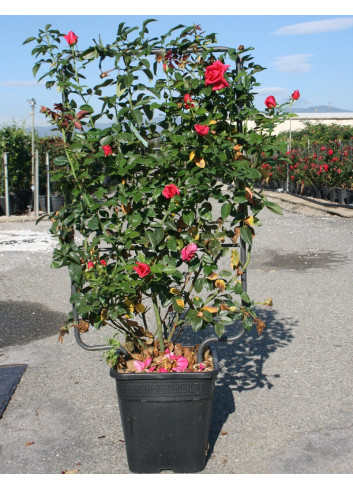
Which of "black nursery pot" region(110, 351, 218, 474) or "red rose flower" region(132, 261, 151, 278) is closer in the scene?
"red rose flower" region(132, 261, 151, 278)

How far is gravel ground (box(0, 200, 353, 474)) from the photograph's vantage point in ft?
11.0

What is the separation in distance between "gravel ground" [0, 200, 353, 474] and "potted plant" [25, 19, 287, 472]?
0.40m

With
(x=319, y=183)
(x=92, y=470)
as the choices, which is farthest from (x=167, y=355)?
(x=319, y=183)

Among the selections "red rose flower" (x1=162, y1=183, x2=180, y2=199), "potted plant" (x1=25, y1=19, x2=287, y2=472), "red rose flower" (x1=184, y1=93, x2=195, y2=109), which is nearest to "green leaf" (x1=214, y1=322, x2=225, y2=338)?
"potted plant" (x1=25, y1=19, x2=287, y2=472)

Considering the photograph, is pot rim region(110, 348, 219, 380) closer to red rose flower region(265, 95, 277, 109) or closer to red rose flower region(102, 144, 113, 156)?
red rose flower region(102, 144, 113, 156)

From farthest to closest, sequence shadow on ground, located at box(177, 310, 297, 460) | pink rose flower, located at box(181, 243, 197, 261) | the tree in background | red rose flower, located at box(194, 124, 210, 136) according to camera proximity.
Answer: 1. the tree in background
2. shadow on ground, located at box(177, 310, 297, 460)
3. pink rose flower, located at box(181, 243, 197, 261)
4. red rose flower, located at box(194, 124, 210, 136)

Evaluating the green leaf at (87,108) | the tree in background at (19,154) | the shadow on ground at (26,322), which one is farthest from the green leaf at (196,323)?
the tree in background at (19,154)

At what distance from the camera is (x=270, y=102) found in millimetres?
3195

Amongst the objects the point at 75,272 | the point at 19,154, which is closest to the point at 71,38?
the point at 75,272

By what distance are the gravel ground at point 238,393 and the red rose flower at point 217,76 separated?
187 cm

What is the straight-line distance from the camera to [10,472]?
3227mm

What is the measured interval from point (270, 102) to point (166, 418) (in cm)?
162

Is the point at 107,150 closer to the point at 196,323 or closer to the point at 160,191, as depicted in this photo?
the point at 160,191

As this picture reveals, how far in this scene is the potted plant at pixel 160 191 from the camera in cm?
306
